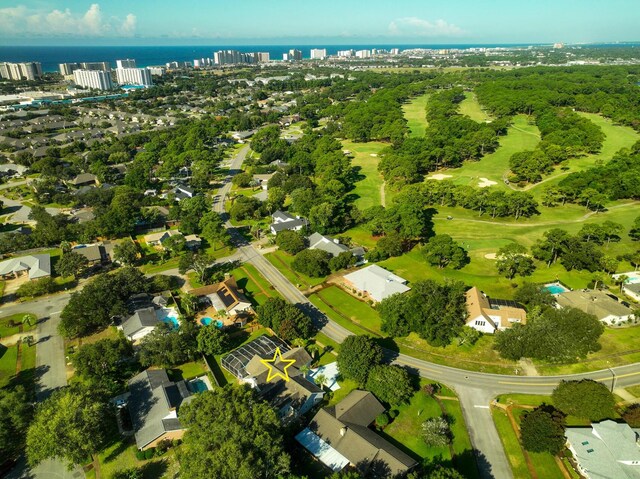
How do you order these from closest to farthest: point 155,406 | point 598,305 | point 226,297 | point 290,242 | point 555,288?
point 155,406
point 598,305
point 226,297
point 555,288
point 290,242

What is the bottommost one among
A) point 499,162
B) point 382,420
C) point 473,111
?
point 382,420

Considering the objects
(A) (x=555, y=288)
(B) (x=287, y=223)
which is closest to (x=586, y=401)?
(A) (x=555, y=288)

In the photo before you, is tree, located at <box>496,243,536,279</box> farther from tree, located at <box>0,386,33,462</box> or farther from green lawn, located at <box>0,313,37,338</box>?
green lawn, located at <box>0,313,37,338</box>

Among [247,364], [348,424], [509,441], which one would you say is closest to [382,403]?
[348,424]

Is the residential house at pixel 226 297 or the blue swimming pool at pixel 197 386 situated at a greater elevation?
the residential house at pixel 226 297

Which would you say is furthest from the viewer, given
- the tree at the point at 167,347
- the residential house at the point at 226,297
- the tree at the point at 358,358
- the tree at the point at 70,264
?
the tree at the point at 70,264

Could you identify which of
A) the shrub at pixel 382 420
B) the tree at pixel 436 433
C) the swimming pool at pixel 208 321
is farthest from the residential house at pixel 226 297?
the tree at pixel 436 433

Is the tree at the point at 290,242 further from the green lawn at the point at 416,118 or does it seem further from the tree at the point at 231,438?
the green lawn at the point at 416,118

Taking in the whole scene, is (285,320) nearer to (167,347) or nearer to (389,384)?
(167,347)
